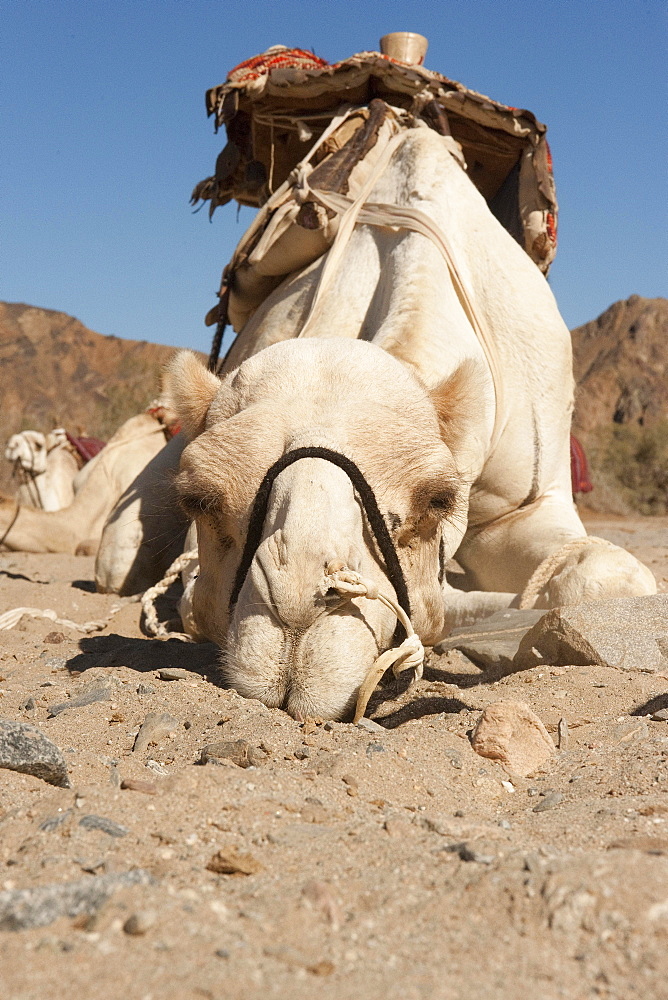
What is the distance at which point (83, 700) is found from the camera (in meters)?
2.72

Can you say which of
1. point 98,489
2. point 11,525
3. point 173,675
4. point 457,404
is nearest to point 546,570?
point 457,404

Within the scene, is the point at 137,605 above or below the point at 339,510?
below

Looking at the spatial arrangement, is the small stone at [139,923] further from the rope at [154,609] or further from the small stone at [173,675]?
the rope at [154,609]

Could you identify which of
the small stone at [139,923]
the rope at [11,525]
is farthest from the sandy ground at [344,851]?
the rope at [11,525]

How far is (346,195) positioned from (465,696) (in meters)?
3.04

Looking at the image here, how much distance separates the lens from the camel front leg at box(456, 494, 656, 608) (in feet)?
12.3

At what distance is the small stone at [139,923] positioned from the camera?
4.21 feet

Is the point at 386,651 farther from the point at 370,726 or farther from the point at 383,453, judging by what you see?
the point at 383,453

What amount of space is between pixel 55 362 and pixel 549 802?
208 feet

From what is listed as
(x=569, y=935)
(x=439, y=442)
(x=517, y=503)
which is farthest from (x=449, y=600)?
(x=569, y=935)

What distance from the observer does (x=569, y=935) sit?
4.34 feet

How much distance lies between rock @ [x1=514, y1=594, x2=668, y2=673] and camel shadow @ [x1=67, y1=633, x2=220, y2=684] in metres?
1.18

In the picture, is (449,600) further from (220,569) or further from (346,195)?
(346,195)

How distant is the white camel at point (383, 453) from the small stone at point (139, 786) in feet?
2.01
